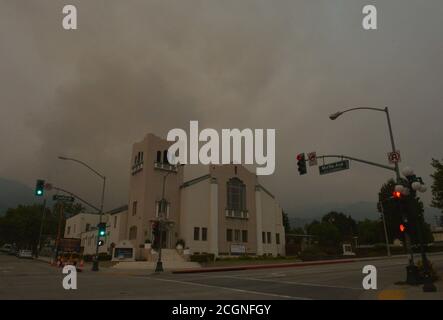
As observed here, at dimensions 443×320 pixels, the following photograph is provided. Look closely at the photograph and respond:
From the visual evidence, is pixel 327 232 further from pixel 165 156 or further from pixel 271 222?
pixel 165 156

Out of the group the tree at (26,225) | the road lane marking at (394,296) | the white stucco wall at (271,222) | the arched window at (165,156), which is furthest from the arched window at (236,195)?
the tree at (26,225)

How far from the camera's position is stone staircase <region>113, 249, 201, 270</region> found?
124ft

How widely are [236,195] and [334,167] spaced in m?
30.8

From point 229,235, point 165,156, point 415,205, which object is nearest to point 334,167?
point 415,205

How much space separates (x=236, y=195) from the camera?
52906 mm

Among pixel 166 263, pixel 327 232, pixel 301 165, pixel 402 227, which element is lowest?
pixel 166 263

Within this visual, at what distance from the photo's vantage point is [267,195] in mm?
56781

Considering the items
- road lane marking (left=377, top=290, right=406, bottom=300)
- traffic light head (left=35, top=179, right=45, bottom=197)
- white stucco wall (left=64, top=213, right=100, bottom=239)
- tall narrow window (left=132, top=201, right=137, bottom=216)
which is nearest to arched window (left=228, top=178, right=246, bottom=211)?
tall narrow window (left=132, top=201, right=137, bottom=216)

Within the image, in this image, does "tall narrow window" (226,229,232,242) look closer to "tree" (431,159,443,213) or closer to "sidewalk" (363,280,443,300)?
"tree" (431,159,443,213)

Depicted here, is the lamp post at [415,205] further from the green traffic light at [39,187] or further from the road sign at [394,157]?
the green traffic light at [39,187]

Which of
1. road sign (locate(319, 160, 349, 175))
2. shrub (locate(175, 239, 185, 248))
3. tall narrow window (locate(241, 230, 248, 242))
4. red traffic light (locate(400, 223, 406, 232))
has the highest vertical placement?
road sign (locate(319, 160, 349, 175))

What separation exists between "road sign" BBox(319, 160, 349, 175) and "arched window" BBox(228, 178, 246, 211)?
29.6m
